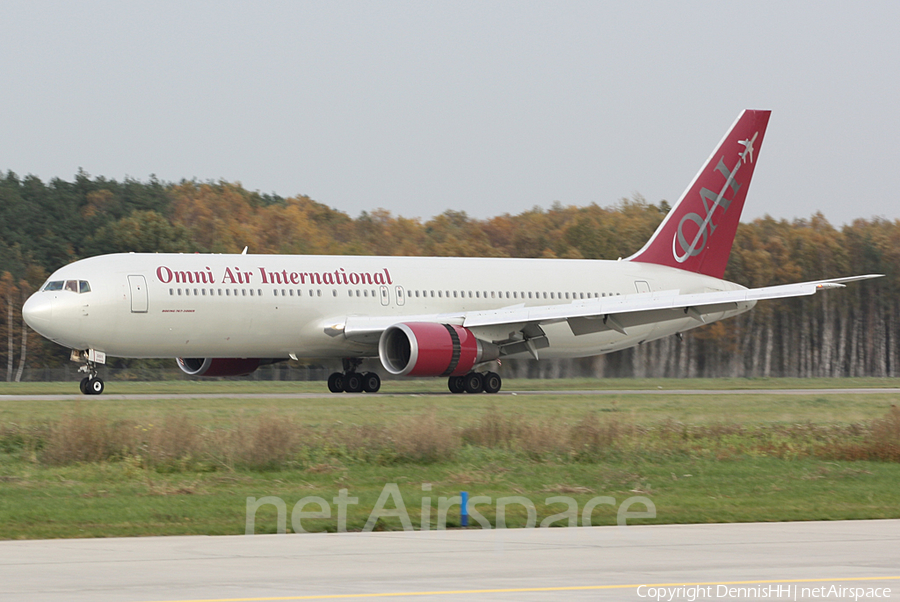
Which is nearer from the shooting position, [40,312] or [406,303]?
[40,312]

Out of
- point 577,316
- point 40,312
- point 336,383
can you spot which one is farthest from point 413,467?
point 336,383

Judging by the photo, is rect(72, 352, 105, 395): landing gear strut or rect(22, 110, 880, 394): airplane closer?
rect(72, 352, 105, 395): landing gear strut

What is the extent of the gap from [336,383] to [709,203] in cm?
1475

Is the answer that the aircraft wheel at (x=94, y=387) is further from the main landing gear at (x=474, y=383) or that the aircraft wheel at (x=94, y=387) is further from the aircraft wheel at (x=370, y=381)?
the main landing gear at (x=474, y=383)

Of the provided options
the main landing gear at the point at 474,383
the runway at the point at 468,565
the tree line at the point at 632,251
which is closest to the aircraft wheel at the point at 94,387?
the main landing gear at the point at 474,383

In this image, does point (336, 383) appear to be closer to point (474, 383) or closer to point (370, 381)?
point (370, 381)

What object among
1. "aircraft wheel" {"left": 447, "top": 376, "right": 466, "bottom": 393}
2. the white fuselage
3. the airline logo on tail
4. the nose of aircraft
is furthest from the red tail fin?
the nose of aircraft

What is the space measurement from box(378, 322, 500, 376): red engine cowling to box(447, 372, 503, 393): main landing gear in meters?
1.03

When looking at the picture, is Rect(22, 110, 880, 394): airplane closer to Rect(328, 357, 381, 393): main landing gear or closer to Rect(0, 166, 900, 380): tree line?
Rect(328, 357, 381, 393): main landing gear

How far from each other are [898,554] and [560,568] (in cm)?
285

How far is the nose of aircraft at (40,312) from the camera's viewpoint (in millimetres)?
32903

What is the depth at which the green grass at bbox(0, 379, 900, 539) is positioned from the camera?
13.5 m

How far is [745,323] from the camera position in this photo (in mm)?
73438

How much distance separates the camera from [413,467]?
17.5 metres
